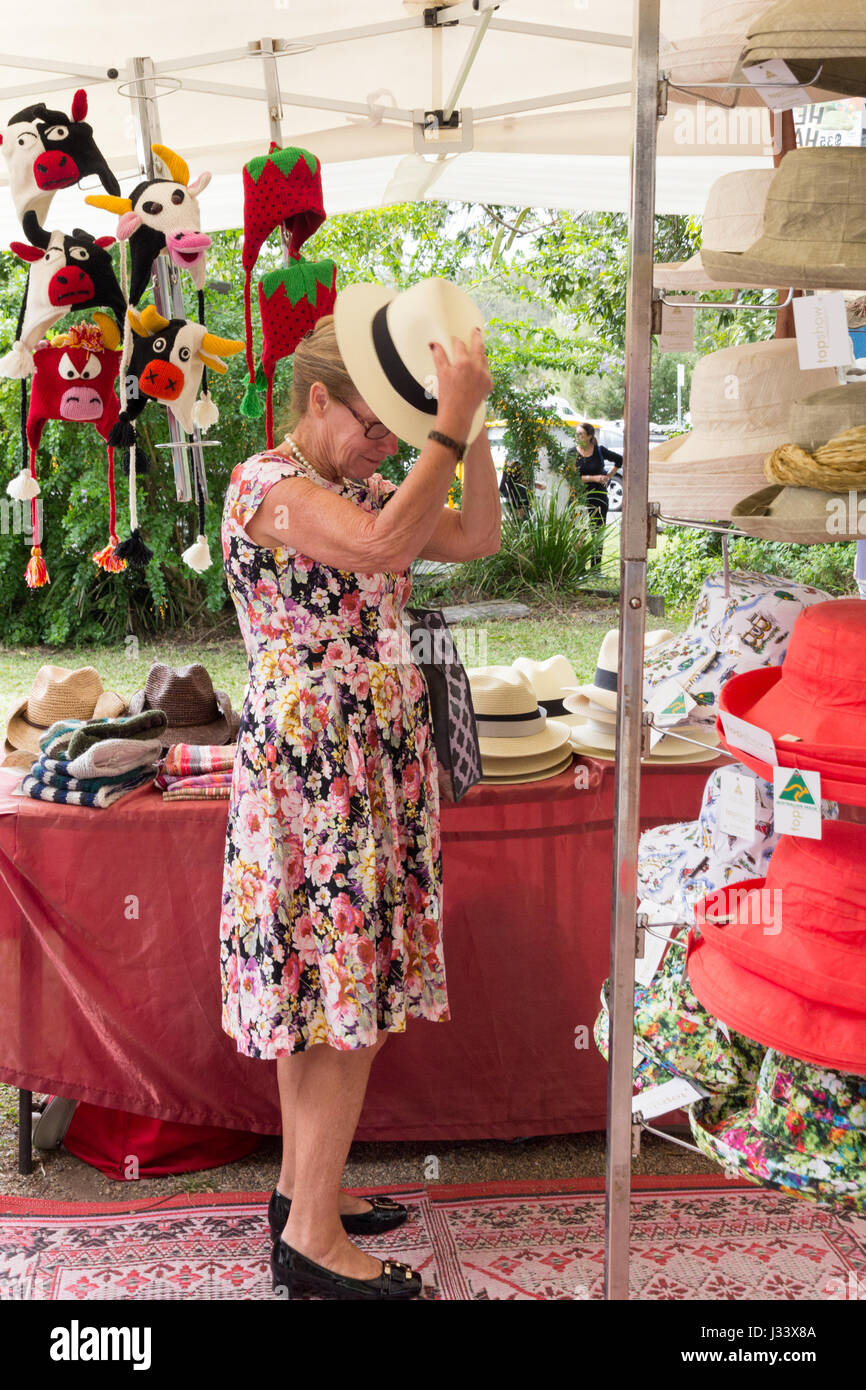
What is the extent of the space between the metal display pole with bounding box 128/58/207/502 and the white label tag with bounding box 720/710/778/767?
4.61ft

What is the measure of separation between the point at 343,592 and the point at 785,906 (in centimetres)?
83

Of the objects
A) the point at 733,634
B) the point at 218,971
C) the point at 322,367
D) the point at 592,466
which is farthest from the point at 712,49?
the point at 592,466

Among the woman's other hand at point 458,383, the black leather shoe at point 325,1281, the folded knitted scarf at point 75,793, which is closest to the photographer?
the woman's other hand at point 458,383


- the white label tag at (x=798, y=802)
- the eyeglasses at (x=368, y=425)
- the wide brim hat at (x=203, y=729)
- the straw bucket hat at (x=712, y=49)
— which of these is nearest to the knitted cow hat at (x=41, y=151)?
the eyeglasses at (x=368, y=425)

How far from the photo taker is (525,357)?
9328mm

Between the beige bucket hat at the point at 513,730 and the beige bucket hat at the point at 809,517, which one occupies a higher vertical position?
the beige bucket hat at the point at 809,517

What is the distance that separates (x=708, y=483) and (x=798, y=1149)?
87 cm

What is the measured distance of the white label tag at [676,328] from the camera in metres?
1.59

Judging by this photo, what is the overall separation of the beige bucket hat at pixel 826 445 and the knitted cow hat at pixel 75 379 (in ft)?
4.76

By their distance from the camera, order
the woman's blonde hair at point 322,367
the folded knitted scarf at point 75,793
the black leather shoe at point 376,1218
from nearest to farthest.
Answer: the woman's blonde hair at point 322,367, the black leather shoe at point 376,1218, the folded knitted scarf at point 75,793

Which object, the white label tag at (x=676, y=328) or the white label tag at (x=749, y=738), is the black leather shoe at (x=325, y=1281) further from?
the white label tag at (x=676, y=328)

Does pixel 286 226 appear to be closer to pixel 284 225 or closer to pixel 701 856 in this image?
pixel 284 225

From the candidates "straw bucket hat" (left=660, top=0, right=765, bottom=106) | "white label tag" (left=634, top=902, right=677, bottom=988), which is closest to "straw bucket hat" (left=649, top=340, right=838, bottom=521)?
"straw bucket hat" (left=660, top=0, right=765, bottom=106)

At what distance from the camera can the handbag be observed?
6.59 feet
